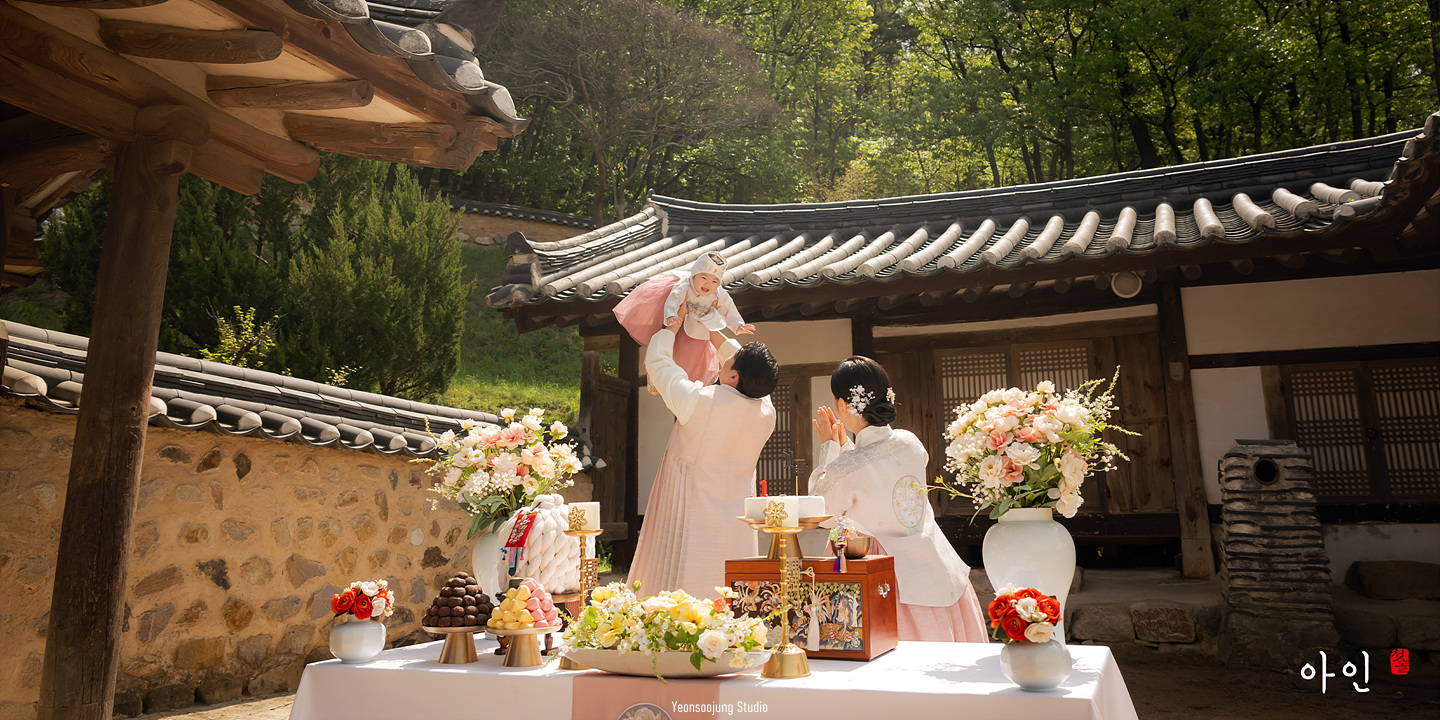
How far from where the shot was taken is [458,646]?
2.52 metres

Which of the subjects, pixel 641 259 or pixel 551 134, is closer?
pixel 641 259

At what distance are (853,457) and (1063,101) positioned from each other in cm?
1615

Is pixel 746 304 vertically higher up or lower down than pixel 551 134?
lower down

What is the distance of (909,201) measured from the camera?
891cm

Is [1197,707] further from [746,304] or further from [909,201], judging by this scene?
[909,201]

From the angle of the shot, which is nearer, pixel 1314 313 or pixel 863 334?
pixel 1314 313

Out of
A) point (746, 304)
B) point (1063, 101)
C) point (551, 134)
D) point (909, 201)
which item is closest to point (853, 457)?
point (746, 304)

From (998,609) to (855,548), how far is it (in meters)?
0.52

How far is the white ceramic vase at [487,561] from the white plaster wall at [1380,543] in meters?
6.22

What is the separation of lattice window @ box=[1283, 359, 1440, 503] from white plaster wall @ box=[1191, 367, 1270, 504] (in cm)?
29

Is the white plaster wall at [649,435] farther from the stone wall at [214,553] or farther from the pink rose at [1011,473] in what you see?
the pink rose at [1011,473]

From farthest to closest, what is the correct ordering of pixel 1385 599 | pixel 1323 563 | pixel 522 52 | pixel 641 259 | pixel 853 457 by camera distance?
pixel 522 52, pixel 641 259, pixel 1385 599, pixel 1323 563, pixel 853 457

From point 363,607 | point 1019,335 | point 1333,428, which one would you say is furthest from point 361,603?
point 1333,428

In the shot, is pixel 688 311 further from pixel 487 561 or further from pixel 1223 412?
pixel 1223 412
